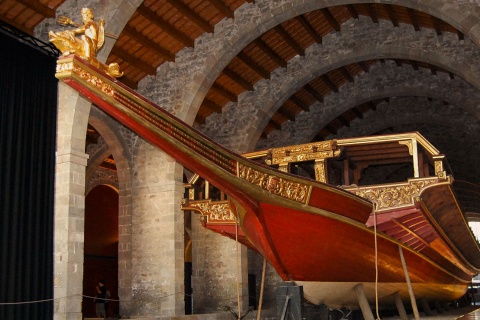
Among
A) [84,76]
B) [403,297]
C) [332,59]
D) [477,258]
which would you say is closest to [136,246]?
[403,297]

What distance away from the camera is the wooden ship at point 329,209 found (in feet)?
23.9

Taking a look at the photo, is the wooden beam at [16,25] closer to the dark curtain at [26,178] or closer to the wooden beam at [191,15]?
the dark curtain at [26,178]

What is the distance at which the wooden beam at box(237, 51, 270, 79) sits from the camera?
48.3 feet

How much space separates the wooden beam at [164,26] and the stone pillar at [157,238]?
2.42 meters

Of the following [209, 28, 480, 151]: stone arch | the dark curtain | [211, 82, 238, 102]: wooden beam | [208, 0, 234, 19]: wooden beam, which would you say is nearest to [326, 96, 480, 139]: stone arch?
[209, 28, 480, 151]: stone arch

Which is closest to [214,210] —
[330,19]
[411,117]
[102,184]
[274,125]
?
[330,19]

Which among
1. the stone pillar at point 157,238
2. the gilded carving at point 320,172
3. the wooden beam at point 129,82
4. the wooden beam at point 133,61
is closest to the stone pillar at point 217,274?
the stone pillar at point 157,238

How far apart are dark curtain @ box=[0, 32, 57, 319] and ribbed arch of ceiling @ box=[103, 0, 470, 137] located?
2.84 metres

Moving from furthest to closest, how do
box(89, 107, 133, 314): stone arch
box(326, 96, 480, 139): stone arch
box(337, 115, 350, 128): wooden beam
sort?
box(337, 115, 350, 128): wooden beam < box(326, 96, 480, 139): stone arch < box(89, 107, 133, 314): stone arch

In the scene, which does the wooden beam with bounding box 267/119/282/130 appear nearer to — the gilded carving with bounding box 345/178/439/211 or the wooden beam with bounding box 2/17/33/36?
the wooden beam with bounding box 2/17/33/36

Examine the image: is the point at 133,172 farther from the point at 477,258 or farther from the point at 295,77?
the point at 477,258

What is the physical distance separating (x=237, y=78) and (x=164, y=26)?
3.38 m

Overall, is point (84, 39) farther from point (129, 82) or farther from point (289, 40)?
point (289, 40)

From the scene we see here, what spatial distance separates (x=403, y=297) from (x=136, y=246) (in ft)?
18.3
